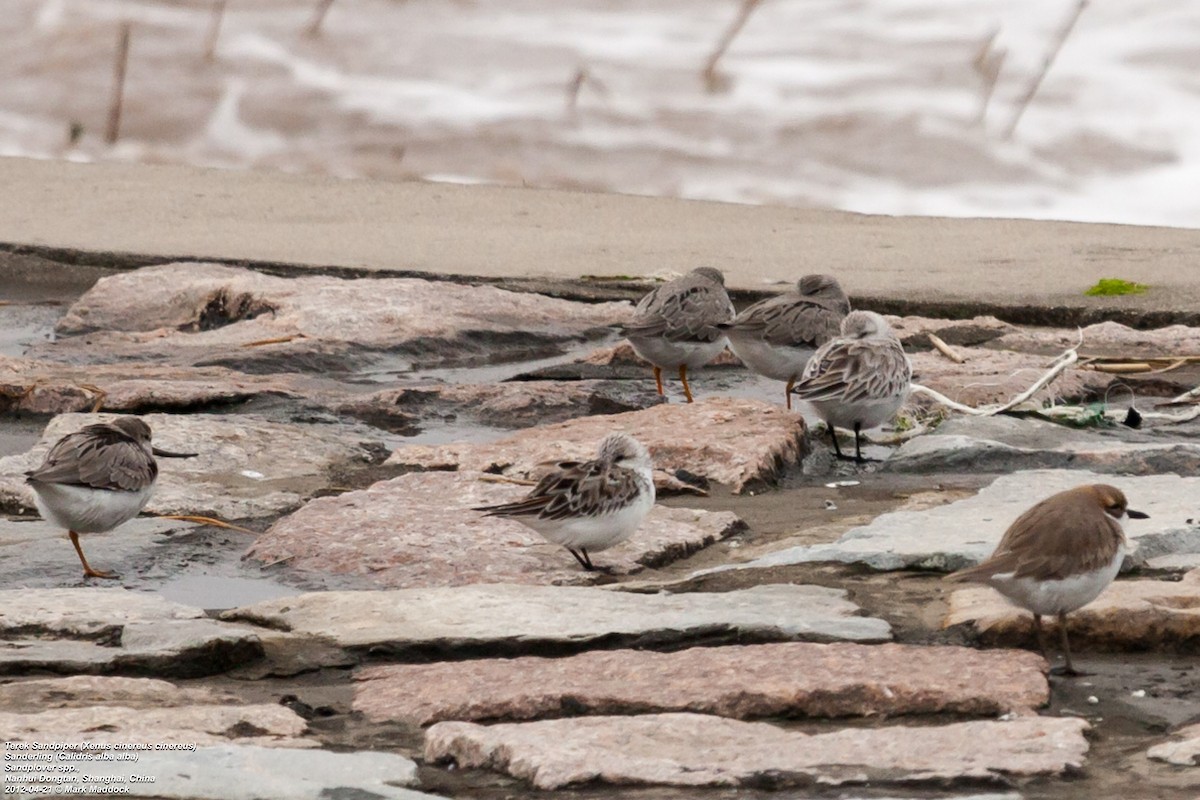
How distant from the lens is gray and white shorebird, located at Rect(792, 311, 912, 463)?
20.2 feet

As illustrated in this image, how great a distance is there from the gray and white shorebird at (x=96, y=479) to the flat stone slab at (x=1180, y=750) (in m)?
2.77

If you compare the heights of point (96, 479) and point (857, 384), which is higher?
point (857, 384)

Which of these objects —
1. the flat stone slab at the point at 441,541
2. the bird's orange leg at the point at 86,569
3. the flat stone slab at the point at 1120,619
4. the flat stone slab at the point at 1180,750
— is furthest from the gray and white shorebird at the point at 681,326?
the flat stone slab at the point at 1180,750

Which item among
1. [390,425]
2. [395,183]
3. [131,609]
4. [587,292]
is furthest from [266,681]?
[395,183]

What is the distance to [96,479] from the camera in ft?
16.1

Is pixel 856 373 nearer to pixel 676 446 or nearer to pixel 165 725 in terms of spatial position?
pixel 676 446

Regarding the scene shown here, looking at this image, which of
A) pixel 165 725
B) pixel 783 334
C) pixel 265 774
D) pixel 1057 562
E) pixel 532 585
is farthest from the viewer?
pixel 783 334

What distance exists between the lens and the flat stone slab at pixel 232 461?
5.52 meters

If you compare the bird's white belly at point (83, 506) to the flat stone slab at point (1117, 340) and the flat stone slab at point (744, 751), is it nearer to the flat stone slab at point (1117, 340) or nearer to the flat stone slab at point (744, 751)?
the flat stone slab at point (744, 751)

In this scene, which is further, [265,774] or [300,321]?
[300,321]

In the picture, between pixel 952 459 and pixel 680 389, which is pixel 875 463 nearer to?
pixel 952 459

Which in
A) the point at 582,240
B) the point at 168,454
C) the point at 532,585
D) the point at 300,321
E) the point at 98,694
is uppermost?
the point at 582,240

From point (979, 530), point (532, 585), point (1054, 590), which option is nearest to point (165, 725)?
point (532, 585)

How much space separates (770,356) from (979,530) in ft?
7.24
